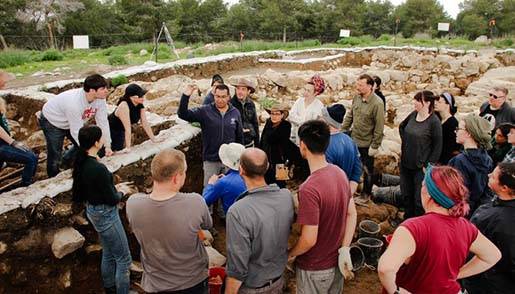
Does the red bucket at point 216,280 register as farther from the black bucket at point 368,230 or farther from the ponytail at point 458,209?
the ponytail at point 458,209

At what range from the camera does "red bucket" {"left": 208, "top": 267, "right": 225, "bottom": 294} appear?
3.18 meters

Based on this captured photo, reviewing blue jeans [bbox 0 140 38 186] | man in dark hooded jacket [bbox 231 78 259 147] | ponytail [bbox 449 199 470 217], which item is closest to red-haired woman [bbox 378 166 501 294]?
ponytail [bbox 449 199 470 217]

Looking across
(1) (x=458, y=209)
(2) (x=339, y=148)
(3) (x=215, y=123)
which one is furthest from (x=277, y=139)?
(1) (x=458, y=209)

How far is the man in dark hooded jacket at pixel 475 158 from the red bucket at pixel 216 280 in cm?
230

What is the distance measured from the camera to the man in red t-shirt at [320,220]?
251 cm

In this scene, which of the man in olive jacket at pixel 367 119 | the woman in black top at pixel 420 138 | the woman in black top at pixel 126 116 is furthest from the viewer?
the man in olive jacket at pixel 367 119

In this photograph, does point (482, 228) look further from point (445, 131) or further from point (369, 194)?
point (369, 194)

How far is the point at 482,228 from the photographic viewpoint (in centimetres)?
262

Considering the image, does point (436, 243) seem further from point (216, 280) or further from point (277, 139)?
point (277, 139)

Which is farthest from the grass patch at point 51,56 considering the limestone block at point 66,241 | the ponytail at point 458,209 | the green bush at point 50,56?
the ponytail at point 458,209

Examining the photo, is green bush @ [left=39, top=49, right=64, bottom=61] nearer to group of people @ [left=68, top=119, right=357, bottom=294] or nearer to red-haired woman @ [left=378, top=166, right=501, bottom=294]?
group of people @ [left=68, top=119, right=357, bottom=294]

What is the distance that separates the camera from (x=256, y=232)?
7.83 feet

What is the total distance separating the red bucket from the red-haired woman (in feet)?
4.81

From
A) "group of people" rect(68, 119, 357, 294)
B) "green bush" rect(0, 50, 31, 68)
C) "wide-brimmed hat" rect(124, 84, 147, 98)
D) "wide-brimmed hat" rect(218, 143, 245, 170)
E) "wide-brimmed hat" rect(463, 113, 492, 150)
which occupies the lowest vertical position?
"group of people" rect(68, 119, 357, 294)
